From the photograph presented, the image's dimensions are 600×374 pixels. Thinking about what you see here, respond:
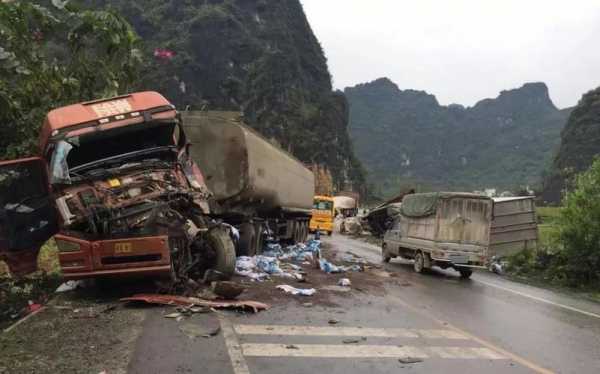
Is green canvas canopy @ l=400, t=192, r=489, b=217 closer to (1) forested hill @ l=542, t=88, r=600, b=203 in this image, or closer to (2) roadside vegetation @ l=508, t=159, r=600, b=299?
(2) roadside vegetation @ l=508, t=159, r=600, b=299

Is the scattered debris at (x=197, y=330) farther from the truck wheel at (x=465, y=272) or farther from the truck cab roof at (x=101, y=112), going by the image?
the truck wheel at (x=465, y=272)

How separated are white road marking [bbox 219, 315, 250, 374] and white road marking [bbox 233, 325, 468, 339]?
12 cm

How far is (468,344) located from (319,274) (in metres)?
6.03

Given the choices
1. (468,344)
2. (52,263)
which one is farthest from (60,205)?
(468,344)

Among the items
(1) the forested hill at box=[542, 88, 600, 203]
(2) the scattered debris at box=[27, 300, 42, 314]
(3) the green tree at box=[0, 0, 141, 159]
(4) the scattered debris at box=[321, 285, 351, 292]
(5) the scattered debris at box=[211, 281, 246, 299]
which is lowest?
(2) the scattered debris at box=[27, 300, 42, 314]

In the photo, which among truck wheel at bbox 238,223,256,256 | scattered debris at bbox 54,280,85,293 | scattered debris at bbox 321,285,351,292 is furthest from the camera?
truck wheel at bbox 238,223,256,256

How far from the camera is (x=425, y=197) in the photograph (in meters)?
15.8

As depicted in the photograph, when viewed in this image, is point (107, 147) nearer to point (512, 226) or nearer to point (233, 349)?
point (233, 349)

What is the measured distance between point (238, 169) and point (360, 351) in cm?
747

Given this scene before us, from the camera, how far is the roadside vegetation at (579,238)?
48.5ft

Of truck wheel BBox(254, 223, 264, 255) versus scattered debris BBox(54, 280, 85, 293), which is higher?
truck wheel BBox(254, 223, 264, 255)

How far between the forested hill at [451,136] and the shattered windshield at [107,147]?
4389 inches

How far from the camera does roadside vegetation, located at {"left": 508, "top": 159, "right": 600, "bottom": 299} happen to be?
582 inches

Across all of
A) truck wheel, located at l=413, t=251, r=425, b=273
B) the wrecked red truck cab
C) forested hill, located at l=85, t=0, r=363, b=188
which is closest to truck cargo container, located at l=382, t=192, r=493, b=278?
truck wheel, located at l=413, t=251, r=425, b=273
